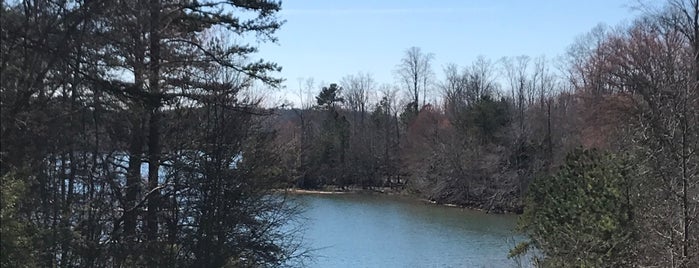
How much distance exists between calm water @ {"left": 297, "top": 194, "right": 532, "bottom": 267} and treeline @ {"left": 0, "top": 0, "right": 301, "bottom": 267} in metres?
3.39

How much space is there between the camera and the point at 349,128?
61.2 m

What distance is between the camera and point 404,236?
2903 cm

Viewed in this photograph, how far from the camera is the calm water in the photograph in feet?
74.3

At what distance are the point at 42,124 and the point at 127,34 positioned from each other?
1907mm

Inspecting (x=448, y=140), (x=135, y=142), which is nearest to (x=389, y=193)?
(x=448, y=140)

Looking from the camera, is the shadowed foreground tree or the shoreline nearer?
the shadowed foreground tree

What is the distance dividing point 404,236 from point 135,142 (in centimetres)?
1817

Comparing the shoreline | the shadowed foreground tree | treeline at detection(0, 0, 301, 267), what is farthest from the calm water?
the shadowed foreground tree

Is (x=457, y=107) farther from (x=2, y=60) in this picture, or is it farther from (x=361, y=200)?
(x=2, y=60)

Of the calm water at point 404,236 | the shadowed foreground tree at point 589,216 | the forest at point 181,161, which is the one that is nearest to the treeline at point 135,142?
the forest at point 181,161

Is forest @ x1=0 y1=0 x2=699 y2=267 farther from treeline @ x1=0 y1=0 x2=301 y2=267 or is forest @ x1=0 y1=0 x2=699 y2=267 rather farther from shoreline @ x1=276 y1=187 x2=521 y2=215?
shoreline @ x1=276 y1=187 x2=521 y2=215

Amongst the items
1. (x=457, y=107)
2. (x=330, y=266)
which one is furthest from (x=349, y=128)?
(x=330, y=266)

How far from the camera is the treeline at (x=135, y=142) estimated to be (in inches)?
304

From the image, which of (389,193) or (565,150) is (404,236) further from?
(389,193)
